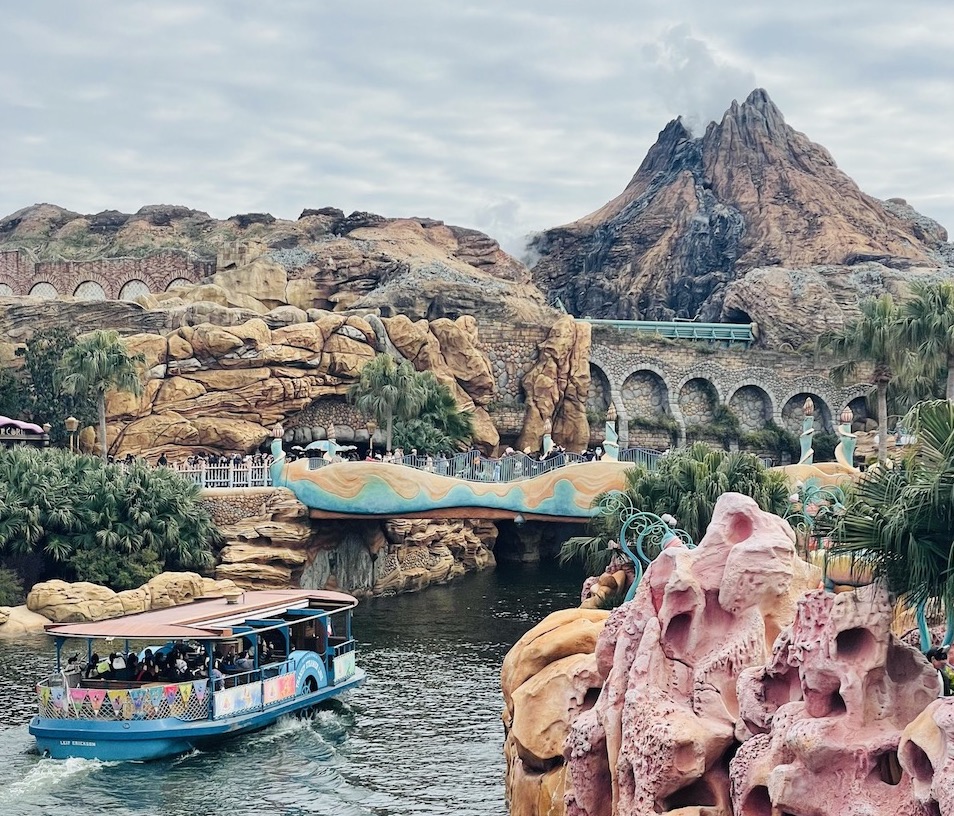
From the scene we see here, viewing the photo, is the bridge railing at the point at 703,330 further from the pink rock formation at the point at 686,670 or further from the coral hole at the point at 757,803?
the coral hole at the point at 757,803

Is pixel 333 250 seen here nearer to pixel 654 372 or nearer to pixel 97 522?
pixel 654 372

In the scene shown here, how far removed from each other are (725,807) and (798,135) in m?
86.6

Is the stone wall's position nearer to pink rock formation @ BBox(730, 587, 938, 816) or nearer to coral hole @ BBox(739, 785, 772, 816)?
pink rock formation @ BBox(730, 587, 938, 816)

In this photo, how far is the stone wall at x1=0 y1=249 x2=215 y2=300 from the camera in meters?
60.5

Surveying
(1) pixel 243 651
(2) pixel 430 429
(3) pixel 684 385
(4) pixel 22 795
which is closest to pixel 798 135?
(3) pixel 684 385

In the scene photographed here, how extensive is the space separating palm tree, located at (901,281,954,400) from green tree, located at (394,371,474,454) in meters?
16.3

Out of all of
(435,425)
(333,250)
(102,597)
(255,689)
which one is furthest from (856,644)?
(333,250)

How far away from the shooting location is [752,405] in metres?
60.0

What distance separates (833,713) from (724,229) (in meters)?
79.2

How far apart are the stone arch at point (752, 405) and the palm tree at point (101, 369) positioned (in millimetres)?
29502

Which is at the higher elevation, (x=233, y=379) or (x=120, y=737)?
(x=233, y=379)

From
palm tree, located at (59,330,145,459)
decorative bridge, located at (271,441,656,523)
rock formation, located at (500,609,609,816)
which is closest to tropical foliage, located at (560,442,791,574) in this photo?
decorative bridge, located at (271,441,656,523)

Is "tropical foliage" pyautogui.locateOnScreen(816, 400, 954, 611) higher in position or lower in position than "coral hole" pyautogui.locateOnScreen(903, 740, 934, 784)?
higher

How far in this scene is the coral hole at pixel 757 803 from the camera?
11.0 meters
